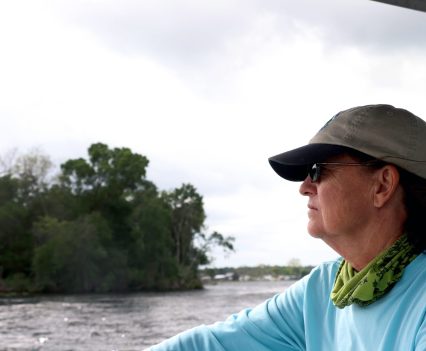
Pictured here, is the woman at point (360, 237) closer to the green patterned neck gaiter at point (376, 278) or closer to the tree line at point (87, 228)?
the green patterned neck gaiter at point (376, 278)

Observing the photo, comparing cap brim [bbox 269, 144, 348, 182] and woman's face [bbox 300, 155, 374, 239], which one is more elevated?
cap brim [bbox 269, 144, 348, 182]

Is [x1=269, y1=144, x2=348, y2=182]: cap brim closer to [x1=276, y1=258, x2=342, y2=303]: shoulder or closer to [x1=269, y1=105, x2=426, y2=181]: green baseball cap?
[x1=269, y1=105, x2=426, y2=181]: green baseball cap

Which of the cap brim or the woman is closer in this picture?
the woman

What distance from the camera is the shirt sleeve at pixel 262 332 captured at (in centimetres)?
152

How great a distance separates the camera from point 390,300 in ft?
4.16

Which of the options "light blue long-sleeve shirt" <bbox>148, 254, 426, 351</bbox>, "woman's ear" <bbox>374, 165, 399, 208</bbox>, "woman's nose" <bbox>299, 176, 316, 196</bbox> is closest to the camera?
"light blue long-sleeve shirt" <bbox>148, 254, 426, 351</bbox>

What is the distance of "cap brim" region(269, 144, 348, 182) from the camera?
4.53ft

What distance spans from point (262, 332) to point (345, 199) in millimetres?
358

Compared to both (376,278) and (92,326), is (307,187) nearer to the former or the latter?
(376,278)

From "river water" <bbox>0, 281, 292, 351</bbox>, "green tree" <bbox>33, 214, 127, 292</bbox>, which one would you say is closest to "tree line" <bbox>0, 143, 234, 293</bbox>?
"green tree" <bbox>33, 214, 127, 292</bbox>

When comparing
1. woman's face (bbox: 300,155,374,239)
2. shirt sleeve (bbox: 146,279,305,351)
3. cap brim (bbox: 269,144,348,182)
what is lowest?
shirt sleeve (bbox: 146,279,305,351)

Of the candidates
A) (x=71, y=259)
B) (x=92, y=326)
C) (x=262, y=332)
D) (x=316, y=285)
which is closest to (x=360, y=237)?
(x=316, y=285)

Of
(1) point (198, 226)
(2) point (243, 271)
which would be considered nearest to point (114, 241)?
(1) point (198, 226)

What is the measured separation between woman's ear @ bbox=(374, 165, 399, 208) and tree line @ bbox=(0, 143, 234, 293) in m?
51.9
